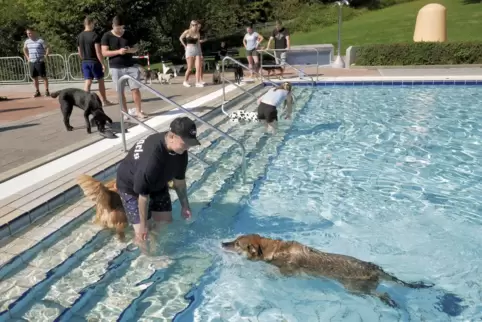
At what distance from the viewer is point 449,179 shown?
6.40 metres

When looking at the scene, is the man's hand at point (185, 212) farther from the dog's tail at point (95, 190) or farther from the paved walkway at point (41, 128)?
the paved walkway at point (41, 128)

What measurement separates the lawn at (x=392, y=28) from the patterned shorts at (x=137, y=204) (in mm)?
24395

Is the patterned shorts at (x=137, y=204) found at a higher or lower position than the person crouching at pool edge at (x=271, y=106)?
lower

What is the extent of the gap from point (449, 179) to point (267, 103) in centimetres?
331

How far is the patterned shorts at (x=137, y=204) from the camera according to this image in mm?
4043

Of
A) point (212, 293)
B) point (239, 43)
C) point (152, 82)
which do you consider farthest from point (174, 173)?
point (239, 43)

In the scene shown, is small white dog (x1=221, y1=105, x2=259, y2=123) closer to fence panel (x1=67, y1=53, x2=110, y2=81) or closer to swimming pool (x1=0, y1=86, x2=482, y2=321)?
swimming pool (x1=0, y1=86, x2=482, y2=321)

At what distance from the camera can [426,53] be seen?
17.9m

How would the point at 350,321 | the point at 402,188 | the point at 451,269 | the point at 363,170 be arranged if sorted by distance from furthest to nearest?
the point at 363,170 < the point at 402,188 < the point at 451,269 < the point at 350,321

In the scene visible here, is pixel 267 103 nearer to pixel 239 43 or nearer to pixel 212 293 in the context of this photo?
pixel 212 293

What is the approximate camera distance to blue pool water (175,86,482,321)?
12.2ft

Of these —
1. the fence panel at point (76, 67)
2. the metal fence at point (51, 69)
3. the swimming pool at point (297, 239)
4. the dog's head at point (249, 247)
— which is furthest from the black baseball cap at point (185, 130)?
the fence panel at point (76, 67)

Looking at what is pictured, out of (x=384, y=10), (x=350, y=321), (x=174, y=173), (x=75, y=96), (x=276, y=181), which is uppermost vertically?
(x=384, y=10)

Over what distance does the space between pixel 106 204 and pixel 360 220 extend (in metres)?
2.75
